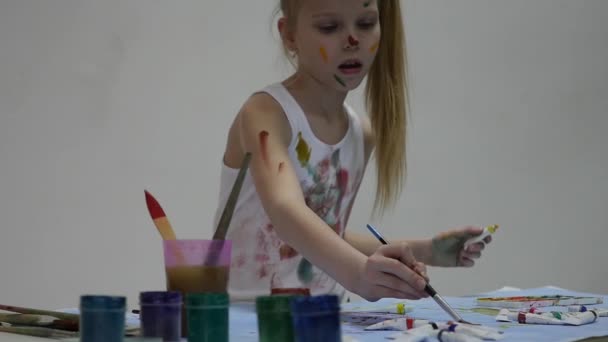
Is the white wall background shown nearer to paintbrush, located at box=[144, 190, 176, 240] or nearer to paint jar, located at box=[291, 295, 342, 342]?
paintbrush, located at box=[144, 190, 176, 240]

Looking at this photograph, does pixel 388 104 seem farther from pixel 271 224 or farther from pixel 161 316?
pixel 161 316

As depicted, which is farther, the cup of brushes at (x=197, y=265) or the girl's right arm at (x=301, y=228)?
the girl's right arm at (x=301, y=228)

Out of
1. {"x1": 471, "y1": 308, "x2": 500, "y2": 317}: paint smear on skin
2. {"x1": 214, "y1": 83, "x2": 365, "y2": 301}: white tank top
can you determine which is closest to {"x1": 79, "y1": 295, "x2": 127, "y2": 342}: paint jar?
{"x1": 471, "y1": 308, "x2": 500, "y2": 317}: paint smear on skin

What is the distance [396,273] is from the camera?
854mm

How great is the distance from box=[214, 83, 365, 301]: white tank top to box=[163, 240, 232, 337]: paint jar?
494mm

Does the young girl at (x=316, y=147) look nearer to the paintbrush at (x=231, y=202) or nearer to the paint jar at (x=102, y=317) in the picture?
the paintbrush at (x=231, y=202)

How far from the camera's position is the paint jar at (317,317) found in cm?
52

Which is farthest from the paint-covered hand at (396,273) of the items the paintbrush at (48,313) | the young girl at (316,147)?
the paintbrush at (48,313)

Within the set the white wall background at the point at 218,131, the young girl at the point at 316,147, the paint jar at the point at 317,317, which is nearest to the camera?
the paint jar at the point at 317,317

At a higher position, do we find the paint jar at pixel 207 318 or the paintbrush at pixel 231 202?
the paintbrush at pixel 231 202

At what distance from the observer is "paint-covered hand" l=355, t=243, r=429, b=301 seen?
2.79 ft

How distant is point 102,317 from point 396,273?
1.22ft

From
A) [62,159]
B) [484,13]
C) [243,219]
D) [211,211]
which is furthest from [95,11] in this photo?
[484,13]

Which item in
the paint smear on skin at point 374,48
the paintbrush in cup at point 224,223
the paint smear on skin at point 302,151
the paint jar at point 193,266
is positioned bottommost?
the paint jar at point 193,266
